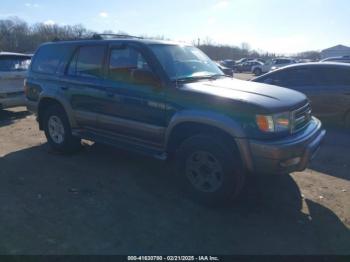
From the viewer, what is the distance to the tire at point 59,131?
6191 mm

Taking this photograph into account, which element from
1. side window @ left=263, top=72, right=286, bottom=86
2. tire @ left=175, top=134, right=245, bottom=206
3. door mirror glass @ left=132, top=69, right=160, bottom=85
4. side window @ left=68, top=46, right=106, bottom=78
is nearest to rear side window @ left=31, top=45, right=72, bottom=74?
side window @ left=68, top=46, right=106, bottom=78

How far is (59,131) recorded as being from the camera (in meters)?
6.38

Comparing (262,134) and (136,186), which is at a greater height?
(262,134)

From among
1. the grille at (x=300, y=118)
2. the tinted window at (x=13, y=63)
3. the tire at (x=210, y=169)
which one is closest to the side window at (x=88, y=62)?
the tire at (x=210, y=169)

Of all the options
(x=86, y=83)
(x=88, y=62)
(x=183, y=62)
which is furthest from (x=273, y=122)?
(x=88, y=62)

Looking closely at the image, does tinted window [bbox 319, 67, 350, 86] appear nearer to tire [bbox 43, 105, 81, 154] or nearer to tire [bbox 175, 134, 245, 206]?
tire [bbox 175, 134, 245, 206]

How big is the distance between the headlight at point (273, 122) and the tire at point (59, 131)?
3604mm

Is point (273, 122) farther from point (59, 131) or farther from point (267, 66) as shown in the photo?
point (267, 66)

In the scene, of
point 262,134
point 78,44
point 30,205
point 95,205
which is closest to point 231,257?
point 262,134

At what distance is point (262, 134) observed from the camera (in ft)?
12.7

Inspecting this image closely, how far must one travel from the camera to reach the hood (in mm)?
3971

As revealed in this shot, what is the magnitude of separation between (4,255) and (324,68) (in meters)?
A: 7.54

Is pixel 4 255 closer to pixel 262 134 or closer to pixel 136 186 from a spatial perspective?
pixel 136 186

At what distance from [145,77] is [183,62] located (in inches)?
26.4
